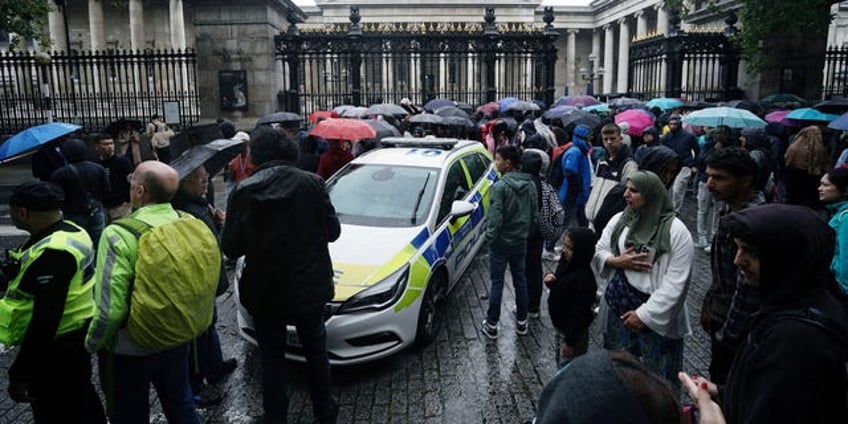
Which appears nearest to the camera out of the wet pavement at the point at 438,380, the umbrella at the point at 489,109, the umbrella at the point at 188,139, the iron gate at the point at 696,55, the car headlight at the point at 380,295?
the wet pavement at the point at 438,380

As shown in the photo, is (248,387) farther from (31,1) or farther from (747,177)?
(31,1)

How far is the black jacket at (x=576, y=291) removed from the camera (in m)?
4.27

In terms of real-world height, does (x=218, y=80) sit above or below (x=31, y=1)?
below

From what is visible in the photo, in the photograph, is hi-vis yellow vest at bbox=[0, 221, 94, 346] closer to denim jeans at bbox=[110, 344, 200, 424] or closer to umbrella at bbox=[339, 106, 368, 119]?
→ denim jeans at bbox=[110, 344, 200, 424]

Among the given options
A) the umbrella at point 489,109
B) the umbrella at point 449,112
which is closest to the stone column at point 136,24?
the umbrella at point 489,109

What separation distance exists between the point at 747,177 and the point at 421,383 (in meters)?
2.90

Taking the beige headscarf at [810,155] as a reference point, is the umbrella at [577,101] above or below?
above

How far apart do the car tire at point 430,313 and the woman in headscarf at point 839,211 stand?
312 cm

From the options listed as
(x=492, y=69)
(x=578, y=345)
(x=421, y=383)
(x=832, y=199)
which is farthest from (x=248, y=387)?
(x=492, y=69)

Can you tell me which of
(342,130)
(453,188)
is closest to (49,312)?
(453,188)

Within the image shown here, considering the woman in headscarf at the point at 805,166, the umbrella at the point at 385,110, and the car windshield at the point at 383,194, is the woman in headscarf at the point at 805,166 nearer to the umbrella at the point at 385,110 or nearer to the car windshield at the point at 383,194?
the car windshield at the point at 383,194

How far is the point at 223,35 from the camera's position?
15.9 meters

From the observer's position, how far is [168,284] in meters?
3.13

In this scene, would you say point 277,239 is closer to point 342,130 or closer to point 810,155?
point 810,155
